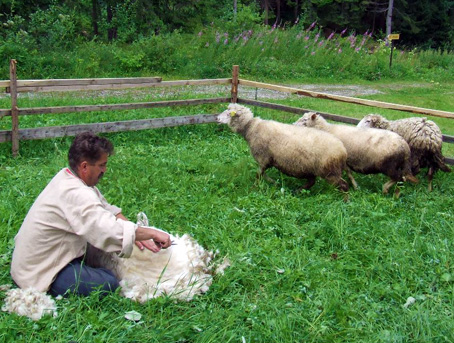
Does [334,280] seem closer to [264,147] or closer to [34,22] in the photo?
[264,147]

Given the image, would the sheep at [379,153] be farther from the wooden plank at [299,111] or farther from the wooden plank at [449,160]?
the wooden plank at [299,111]

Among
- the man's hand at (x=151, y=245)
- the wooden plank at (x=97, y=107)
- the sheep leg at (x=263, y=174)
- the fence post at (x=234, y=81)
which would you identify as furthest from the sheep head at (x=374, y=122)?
the man's hand at (x=151, y=245)

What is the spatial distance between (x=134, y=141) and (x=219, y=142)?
1471 millimetres

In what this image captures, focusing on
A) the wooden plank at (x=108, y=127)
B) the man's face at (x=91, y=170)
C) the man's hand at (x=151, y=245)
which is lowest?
the wooden plank at (x=108, y=127)

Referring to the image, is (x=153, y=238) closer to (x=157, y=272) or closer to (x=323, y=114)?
(x=157, y=272)

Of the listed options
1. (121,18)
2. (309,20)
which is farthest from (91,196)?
(309,20)

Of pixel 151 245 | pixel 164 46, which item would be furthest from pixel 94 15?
pixel 151 245

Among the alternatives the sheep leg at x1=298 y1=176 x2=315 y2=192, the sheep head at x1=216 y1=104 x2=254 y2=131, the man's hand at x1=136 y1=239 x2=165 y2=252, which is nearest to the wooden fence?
the sheep head at x1=216 y1=104 x2=254 y2=131

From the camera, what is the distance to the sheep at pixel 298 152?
6.14 metres

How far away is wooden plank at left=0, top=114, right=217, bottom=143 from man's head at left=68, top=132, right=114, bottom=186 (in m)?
4.40

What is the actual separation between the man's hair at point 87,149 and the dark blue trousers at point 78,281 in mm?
711

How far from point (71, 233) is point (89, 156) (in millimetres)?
551

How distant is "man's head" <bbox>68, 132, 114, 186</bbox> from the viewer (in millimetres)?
3510

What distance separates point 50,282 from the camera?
139 inches
